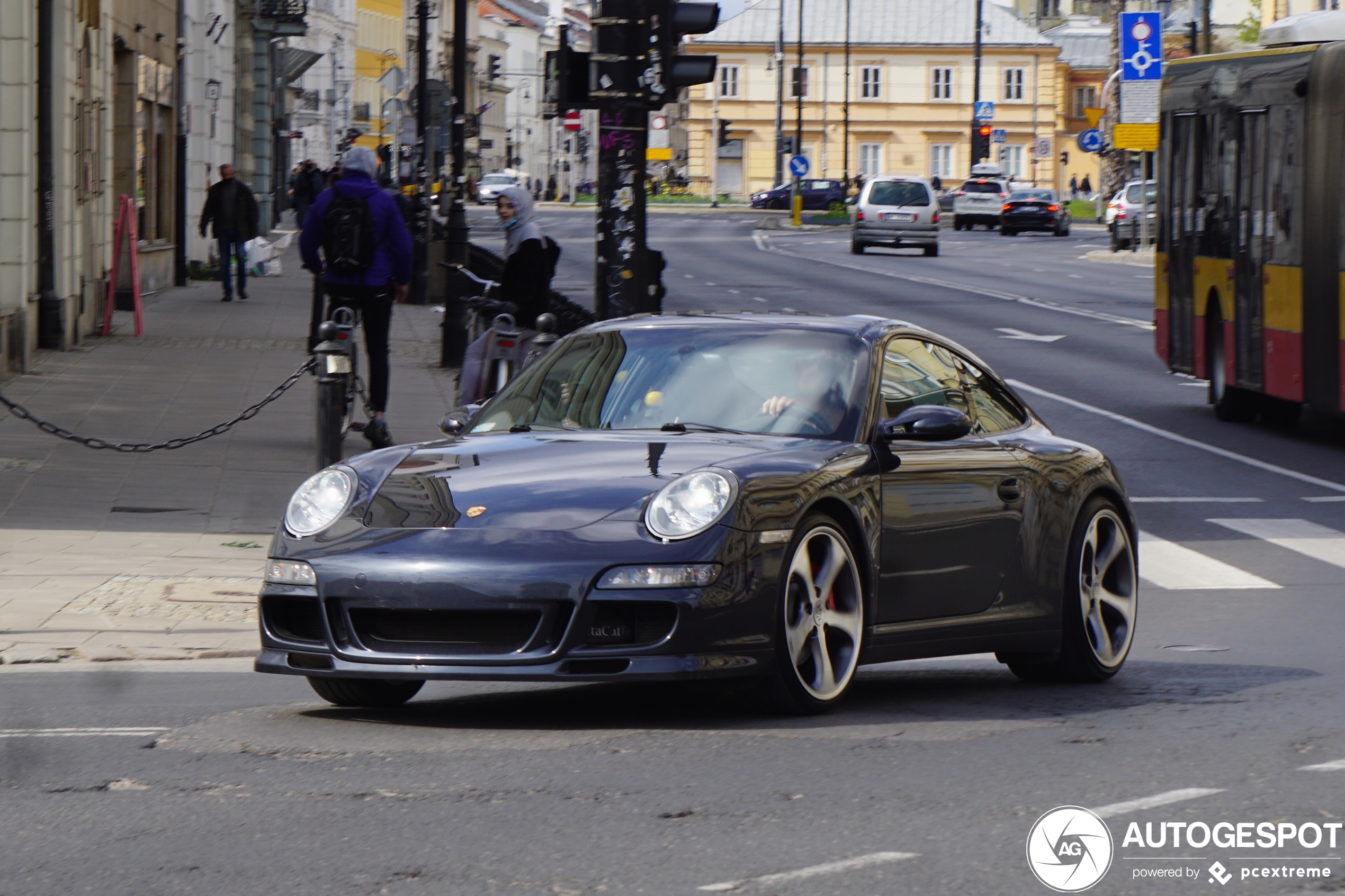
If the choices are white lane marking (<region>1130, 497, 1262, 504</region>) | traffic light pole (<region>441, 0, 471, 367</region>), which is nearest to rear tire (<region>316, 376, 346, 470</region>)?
white lane marking (<region>1130, 497, 1262, 504</region>)

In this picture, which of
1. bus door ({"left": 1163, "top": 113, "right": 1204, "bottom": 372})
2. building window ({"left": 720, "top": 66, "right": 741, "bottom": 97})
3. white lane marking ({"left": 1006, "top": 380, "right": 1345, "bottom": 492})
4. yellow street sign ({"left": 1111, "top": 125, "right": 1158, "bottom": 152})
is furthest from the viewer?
building window ({"left": 720, "top": 66, "right": 741, "bottom": 97})

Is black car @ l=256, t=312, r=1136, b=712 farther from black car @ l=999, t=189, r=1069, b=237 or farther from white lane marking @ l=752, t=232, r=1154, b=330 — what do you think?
black car @ l=999, t=189, r=1069, b=237

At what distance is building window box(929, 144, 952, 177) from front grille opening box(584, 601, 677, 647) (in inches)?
4823

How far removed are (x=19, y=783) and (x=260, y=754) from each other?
2.25 feet

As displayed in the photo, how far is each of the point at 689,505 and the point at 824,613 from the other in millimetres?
650

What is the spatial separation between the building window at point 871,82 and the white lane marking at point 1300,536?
114030 millimetres

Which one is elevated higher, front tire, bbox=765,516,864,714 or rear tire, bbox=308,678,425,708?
front tire, bbox=765,516,864,714

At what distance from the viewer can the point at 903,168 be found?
128 m

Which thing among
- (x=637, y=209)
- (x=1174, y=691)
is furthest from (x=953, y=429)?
(x=637, y=209)

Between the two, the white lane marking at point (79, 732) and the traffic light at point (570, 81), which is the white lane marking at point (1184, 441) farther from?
the white lane marking at point (79, 732)

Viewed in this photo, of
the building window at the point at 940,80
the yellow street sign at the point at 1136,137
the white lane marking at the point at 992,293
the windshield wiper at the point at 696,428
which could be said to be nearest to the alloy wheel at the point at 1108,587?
the windshield wiper at the point at 696,428

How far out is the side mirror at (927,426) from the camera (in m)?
7.30

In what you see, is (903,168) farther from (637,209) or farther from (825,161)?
(637,209)

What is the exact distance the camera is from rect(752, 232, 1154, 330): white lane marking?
32456mm
